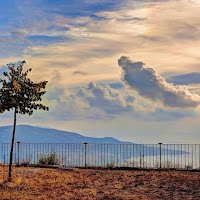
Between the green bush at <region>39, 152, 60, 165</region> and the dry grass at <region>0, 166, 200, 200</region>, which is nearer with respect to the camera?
the dry grass at <region>0, 166, 200, 200</region>

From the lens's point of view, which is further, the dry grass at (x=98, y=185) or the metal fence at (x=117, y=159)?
the metal fence at (x=117, y=159)

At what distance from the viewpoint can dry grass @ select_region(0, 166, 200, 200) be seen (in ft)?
71.2

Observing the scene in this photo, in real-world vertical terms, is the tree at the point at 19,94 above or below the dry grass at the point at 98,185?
above

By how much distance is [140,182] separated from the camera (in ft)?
82.0

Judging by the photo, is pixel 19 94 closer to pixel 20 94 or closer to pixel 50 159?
pixel 20 94

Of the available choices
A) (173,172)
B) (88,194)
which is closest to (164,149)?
(173,172)

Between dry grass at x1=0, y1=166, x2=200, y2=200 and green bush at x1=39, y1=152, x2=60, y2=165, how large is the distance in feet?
14.8

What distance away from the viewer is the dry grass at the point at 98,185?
21.7 meters

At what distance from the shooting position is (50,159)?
111 ft

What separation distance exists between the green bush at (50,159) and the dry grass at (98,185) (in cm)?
450

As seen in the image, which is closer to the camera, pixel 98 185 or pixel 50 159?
pixel 98 185

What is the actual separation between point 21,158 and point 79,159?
426 centimetres

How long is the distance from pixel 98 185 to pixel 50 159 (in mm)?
10249

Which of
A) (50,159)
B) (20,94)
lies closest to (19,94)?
(20,94)
